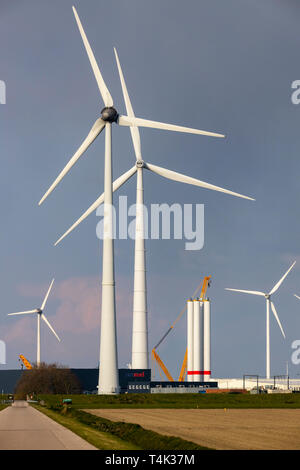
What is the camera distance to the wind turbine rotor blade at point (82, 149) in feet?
432

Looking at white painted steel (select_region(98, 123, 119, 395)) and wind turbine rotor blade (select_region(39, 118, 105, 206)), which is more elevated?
wind turbine rotor blade (select_region(39, 118, 105, 206))

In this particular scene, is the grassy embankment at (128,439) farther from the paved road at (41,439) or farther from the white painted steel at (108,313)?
the white painted steel at (108,313)

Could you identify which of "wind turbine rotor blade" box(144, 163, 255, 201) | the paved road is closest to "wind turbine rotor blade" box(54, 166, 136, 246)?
"wind turbine rotor blade" box(144, 163, 255, 201)

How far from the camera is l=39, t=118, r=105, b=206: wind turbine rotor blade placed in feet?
432

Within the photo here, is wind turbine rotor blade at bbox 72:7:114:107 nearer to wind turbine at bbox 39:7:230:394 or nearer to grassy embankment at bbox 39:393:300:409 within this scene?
wind turbine at bbox 39:7:230:394

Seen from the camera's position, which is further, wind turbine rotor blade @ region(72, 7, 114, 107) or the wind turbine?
the wind turbine

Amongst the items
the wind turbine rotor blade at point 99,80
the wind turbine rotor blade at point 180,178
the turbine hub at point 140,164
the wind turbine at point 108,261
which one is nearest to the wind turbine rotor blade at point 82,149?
the wind turbine at point 108,261

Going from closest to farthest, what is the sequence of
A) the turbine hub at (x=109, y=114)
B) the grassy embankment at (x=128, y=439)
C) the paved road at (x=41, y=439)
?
the paved road at (x=41, y=439), the grassy embankment at (x=128, y=439), the turbine hub at (x=109, y=114)

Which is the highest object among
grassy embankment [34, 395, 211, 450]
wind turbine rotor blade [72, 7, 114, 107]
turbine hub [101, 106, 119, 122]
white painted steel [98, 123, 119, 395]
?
wind turbine rotor blade [72, 7, 114, 107]

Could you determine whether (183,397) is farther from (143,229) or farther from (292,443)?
(292,443)

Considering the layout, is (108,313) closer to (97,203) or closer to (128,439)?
(97,203)
